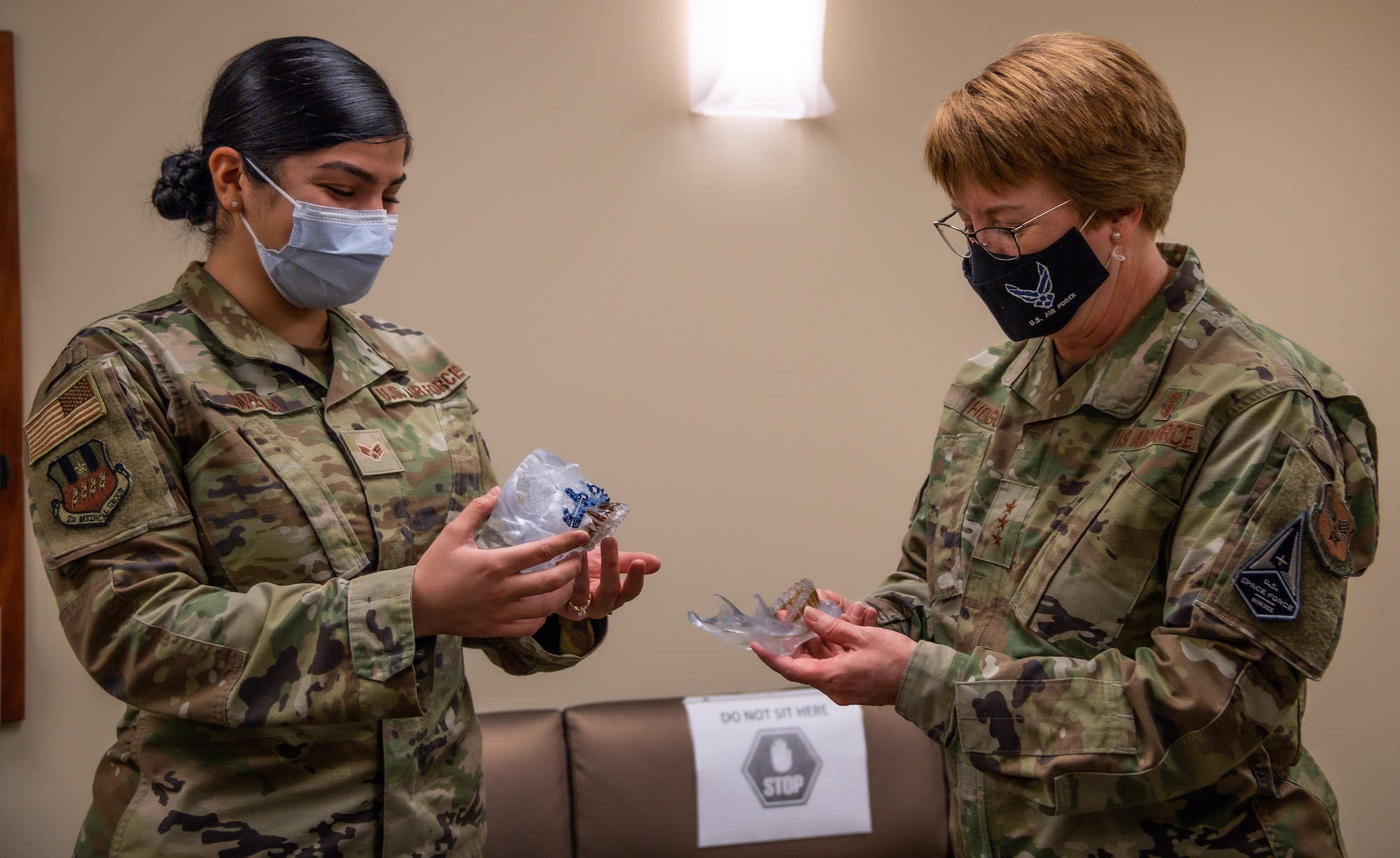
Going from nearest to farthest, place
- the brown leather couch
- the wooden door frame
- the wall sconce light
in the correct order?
the wooden door frame, the brown leather couch, the wall sconce light

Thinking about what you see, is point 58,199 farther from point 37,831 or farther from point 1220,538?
point 1220,538

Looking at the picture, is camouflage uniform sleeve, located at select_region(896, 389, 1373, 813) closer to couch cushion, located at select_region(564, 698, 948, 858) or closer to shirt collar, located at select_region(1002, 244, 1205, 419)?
shirt collar, located at select_region(1002, 244, 1205, 419)

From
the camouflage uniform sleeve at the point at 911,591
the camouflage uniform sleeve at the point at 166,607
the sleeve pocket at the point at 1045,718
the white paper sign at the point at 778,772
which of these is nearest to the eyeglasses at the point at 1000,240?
the camouflage uniform sleeve at the point at 911,591

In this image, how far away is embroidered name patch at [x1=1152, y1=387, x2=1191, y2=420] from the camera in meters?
1.30

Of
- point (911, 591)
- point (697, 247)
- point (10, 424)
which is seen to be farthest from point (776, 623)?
point (10, 424)

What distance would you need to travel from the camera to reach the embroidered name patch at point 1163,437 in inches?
49.6

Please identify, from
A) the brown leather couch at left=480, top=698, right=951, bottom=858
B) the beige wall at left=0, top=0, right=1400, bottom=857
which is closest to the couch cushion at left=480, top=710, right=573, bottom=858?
the brown leather couch at left=480, top=698, right=951, bottom=858

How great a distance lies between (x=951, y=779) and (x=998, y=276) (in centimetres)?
77

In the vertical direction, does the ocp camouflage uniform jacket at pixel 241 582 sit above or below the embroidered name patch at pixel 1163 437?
below

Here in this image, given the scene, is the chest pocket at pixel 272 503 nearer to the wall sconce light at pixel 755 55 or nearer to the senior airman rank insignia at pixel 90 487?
the senior airman rank insignia at pixel 90 487

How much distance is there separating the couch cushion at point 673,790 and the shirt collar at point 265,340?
1377 millimetres

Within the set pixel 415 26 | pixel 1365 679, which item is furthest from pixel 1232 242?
pixel 415 26

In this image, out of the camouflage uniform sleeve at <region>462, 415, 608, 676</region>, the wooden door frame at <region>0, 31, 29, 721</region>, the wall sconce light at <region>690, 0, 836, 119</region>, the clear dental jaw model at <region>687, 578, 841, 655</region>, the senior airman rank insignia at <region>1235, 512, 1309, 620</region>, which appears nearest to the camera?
the senior airman rank insignia at <region>1235, 512, 1309, 620</region>

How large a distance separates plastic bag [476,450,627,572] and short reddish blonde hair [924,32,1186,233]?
2.21 feet
